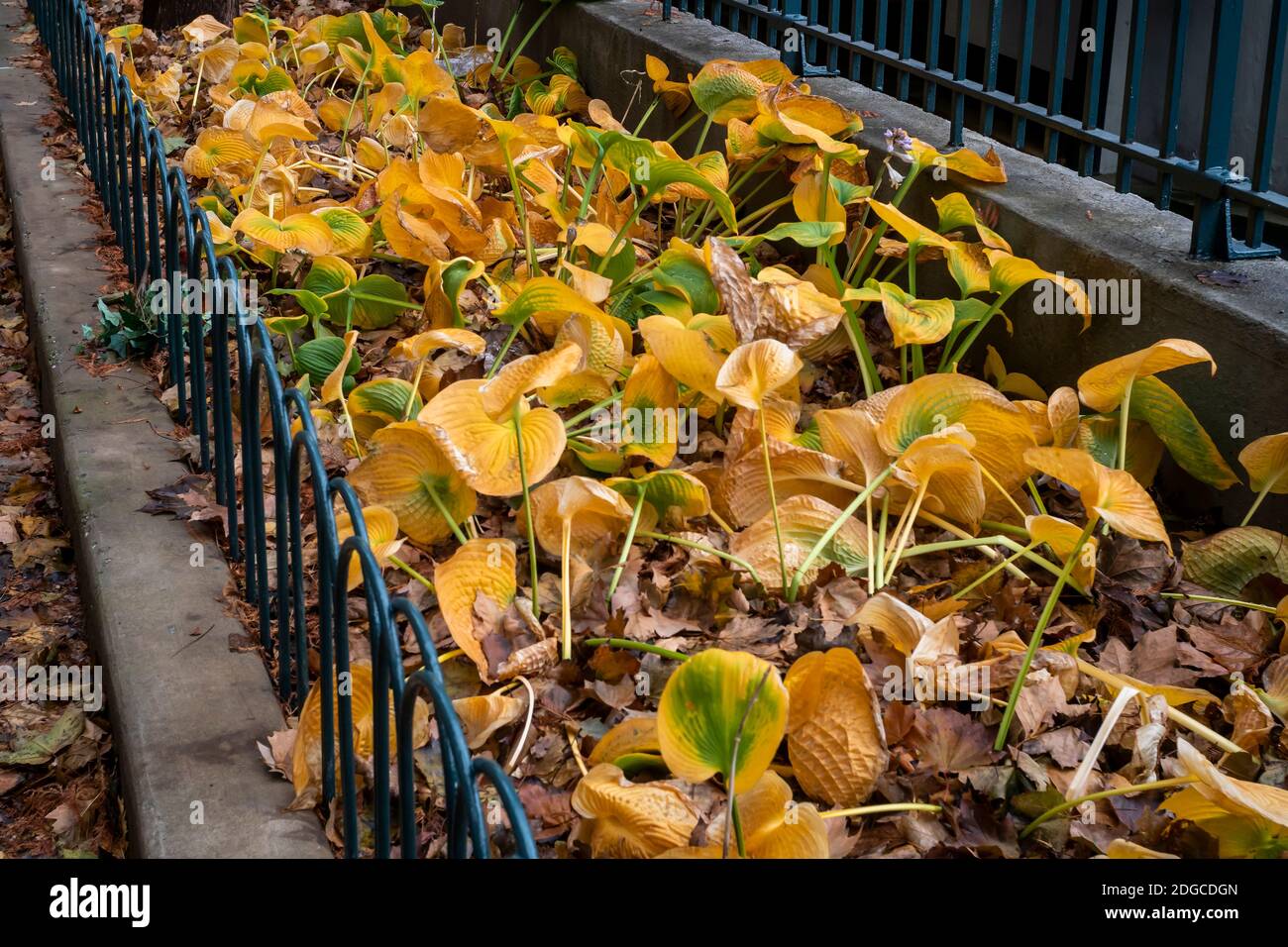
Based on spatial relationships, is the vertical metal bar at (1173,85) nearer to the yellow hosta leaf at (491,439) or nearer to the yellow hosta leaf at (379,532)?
the yellow hosta leaf at (491,439)

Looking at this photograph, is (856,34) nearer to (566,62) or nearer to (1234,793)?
(566,62)

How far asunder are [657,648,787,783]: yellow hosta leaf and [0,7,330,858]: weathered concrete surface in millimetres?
667

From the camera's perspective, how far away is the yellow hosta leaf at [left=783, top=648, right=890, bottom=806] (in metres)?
2.11

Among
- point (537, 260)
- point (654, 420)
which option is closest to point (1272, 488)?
point (654, 420)

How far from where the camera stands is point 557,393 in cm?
297

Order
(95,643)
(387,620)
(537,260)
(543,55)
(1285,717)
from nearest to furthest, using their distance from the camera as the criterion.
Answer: (387,620) < (1285,717) < (95,643) < (537,260) < (543,55)

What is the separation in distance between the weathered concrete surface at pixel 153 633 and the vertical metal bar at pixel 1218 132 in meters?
A: 2.18

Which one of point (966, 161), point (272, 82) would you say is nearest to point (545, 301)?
point (966, 161)

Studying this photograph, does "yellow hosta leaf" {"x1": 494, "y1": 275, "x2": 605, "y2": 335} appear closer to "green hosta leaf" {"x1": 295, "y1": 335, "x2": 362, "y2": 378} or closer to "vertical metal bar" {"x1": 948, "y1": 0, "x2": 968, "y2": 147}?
"green hosta leaf" {"x1": 295, "y1": 335, "x2": 362, "y2": 378}

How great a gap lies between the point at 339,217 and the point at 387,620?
2.42 metres

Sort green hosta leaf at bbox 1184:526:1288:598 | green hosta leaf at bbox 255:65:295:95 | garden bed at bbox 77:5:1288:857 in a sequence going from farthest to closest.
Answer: green hosta leaf at bbox 255:65:295:95
green hosta leaf at bbox 1184:526:1288:598
garden bed at bbox 77:5:1288:857

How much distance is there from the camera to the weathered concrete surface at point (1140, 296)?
8.82 feet

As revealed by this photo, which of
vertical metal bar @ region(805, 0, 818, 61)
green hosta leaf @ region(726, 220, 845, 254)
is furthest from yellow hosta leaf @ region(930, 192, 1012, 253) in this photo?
vertical metal bar @ region(805, 0, 818, 61)
